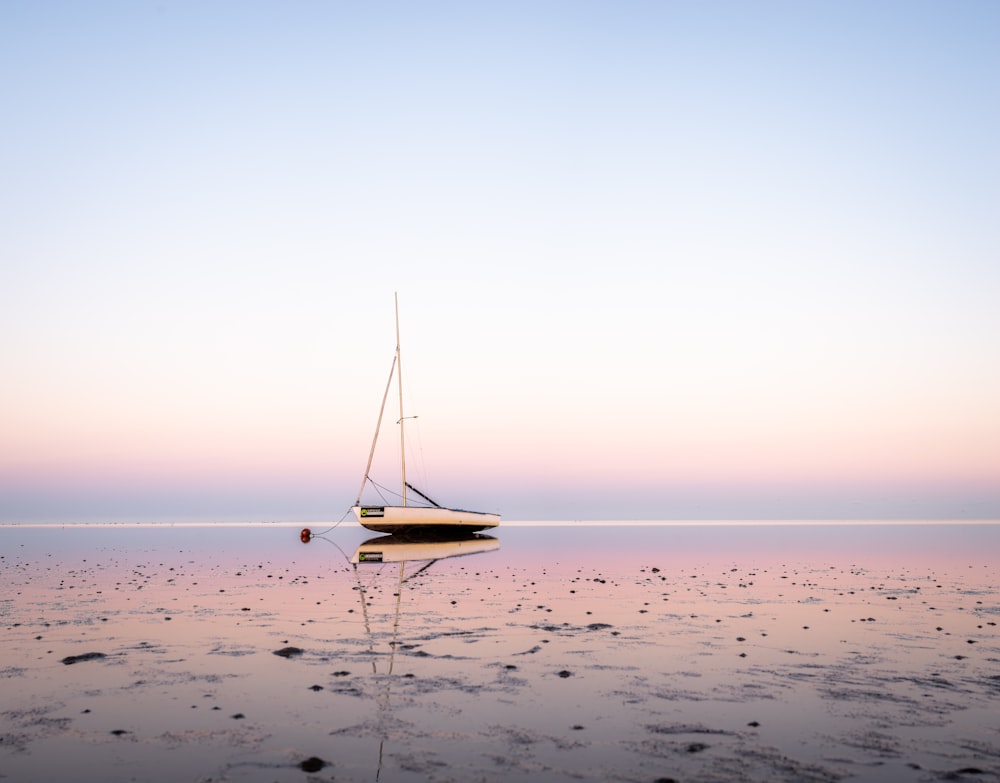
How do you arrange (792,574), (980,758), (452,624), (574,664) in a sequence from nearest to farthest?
(980,758), (574,664), (452,624), (792,574)

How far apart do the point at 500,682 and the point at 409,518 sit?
52686mm

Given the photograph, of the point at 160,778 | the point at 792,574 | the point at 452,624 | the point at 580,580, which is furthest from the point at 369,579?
the point at 160,778

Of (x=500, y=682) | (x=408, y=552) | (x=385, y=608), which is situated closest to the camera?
(x=500, y=682)

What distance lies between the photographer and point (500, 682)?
575 inches

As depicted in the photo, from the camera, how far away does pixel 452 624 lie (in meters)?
21.5

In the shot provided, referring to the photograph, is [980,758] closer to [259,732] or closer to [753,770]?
[753,770]

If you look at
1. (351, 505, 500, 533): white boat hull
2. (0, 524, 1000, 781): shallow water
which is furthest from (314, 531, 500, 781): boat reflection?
(351, 505, 500, 533): white boat hull

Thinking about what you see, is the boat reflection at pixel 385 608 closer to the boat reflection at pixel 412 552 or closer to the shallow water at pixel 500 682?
the boat reflection at pixel 412 552

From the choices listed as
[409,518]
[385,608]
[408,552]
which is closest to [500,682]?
[385,608]

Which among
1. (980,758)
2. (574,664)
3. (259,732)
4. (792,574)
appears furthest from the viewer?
(792,574)

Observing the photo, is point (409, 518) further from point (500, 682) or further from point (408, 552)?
point (500, 682)

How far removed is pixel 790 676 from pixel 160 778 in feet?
36.2

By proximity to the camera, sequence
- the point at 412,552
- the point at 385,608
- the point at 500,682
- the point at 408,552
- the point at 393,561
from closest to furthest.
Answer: the point at 500,682
the point at 385,608
the point at 393,561
the point at 408,552
the point at 412,552

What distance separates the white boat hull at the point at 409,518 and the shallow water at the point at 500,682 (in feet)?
108
